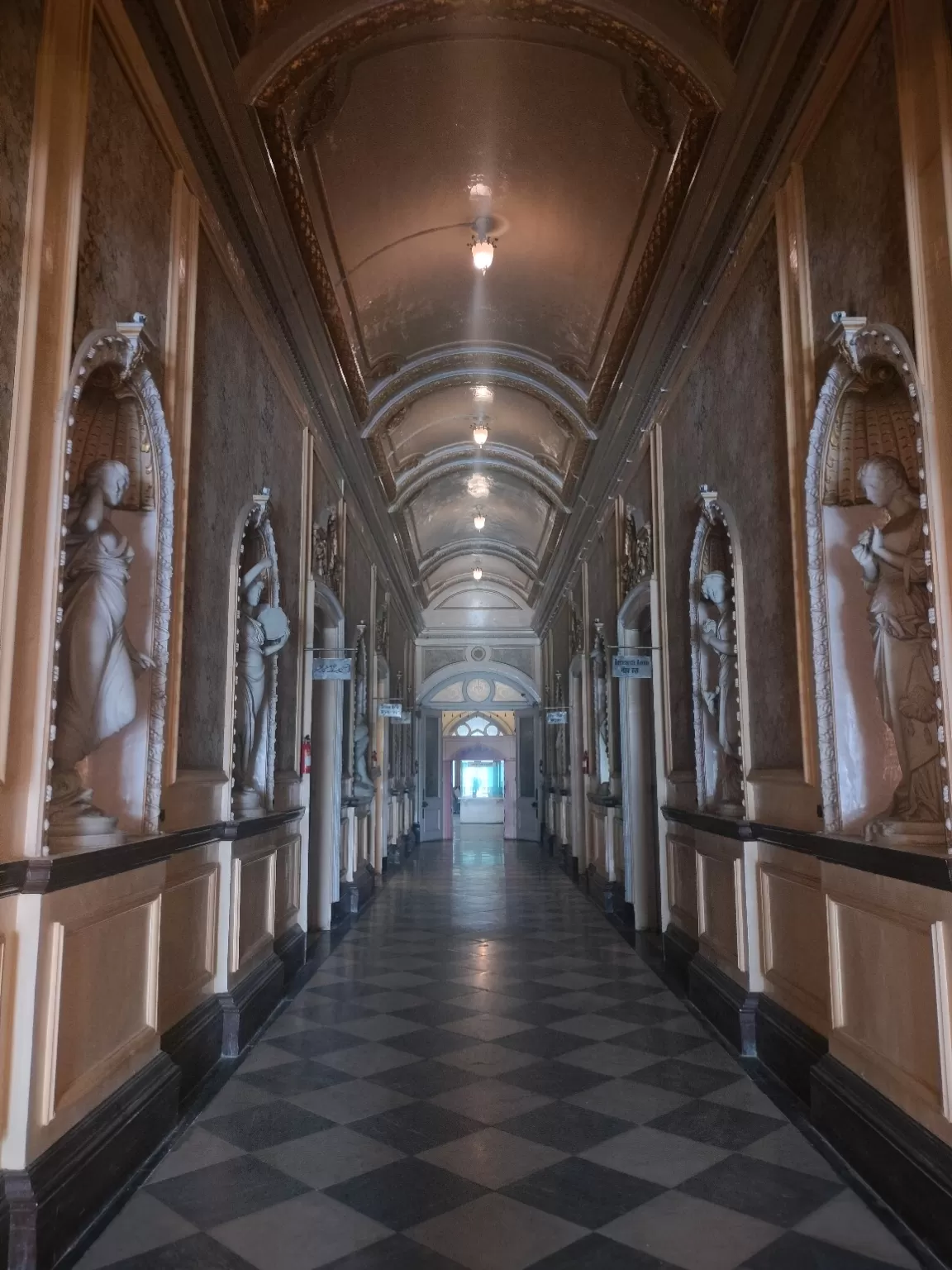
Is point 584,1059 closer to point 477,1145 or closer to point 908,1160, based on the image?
point 477,1145

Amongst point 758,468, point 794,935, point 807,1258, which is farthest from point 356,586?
point 807,1258

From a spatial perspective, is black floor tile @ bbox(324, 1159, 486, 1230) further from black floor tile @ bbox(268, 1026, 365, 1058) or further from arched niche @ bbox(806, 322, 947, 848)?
arched niche @ bbox(806, 322, 947, 848)

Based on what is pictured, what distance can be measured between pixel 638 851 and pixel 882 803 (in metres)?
4.95

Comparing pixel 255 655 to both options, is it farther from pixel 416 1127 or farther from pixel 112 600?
pixel 416 1127

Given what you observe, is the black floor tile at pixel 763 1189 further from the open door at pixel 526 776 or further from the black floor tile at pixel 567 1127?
the open door at pixel 526 776

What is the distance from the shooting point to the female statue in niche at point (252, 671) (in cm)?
567

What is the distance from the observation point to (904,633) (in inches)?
132

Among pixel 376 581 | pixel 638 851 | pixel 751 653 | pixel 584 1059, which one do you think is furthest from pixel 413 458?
pixel 584 1059

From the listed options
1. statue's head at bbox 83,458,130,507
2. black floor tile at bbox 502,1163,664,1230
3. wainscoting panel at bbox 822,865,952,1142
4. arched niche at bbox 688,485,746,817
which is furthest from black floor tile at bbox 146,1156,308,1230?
arched niche at bbox 688,485,746,817

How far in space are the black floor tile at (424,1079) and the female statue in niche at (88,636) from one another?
193cm

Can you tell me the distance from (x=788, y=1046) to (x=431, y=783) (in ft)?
58.9

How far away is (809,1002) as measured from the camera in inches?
168

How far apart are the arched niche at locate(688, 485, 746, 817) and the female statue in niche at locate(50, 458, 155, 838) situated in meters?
3.38

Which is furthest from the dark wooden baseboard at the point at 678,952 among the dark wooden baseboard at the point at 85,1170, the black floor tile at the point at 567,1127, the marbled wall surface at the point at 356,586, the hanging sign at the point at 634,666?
the marbled wall surface at the point at 356,586
